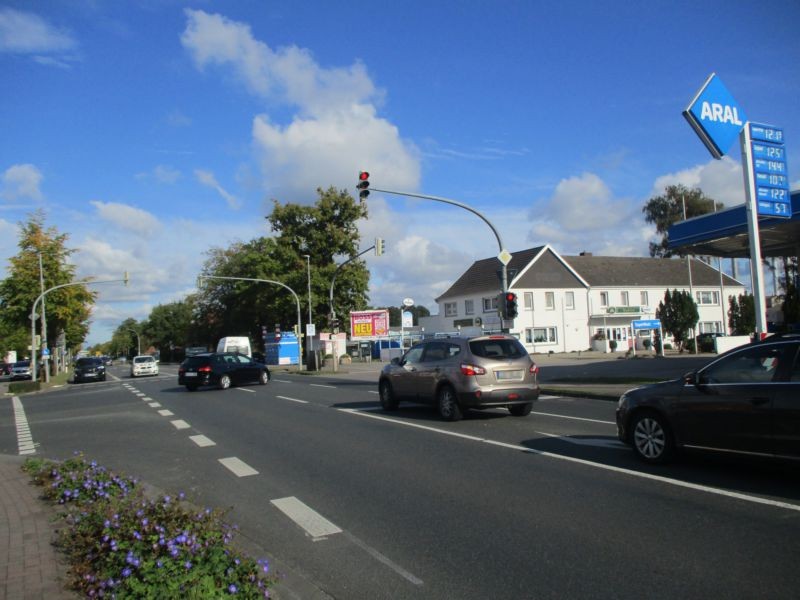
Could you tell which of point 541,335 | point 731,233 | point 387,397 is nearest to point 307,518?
point 387,397

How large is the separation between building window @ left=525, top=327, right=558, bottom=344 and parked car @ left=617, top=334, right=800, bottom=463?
5036cm

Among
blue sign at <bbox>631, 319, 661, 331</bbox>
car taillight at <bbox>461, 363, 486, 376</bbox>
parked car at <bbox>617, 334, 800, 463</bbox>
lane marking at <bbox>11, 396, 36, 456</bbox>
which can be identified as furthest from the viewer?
blue sign at <bbox>631, 319, 661, 331</bbox>

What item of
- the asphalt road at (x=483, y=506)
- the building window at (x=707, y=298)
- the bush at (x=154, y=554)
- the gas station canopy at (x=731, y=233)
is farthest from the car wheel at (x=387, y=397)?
the building window at (x=707, y=298)

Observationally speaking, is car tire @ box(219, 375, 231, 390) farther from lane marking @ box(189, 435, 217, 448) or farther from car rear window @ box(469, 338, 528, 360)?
car rear window @ box(469, 338, 528, 360)

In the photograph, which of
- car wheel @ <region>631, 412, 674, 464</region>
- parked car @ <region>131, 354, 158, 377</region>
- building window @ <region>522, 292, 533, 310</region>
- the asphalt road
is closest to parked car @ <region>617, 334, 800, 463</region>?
car wheel @ <region>631, 412, 674, 464</region>

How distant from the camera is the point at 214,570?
3922 millimetres

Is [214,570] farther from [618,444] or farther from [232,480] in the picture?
[618,444]

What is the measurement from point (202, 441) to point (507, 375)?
5796 millimetres

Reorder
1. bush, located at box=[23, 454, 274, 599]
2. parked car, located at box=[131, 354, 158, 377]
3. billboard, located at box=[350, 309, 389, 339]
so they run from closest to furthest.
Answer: bush, located at box=[23, 454, 274, 599]
parked car, located at box=[131, 354, 158, 377]
billboard, located at box=[350, 309, 389, 339]

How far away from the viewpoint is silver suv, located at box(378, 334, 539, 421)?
40.1 ft

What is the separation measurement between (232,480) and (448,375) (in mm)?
5678

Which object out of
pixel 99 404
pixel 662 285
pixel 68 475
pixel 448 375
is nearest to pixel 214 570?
pixel 68 475

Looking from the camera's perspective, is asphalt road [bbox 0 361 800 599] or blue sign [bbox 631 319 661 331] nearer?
asphalt road [bbox 0 361 800 599]

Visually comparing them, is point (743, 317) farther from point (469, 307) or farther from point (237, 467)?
point (237, 467)
